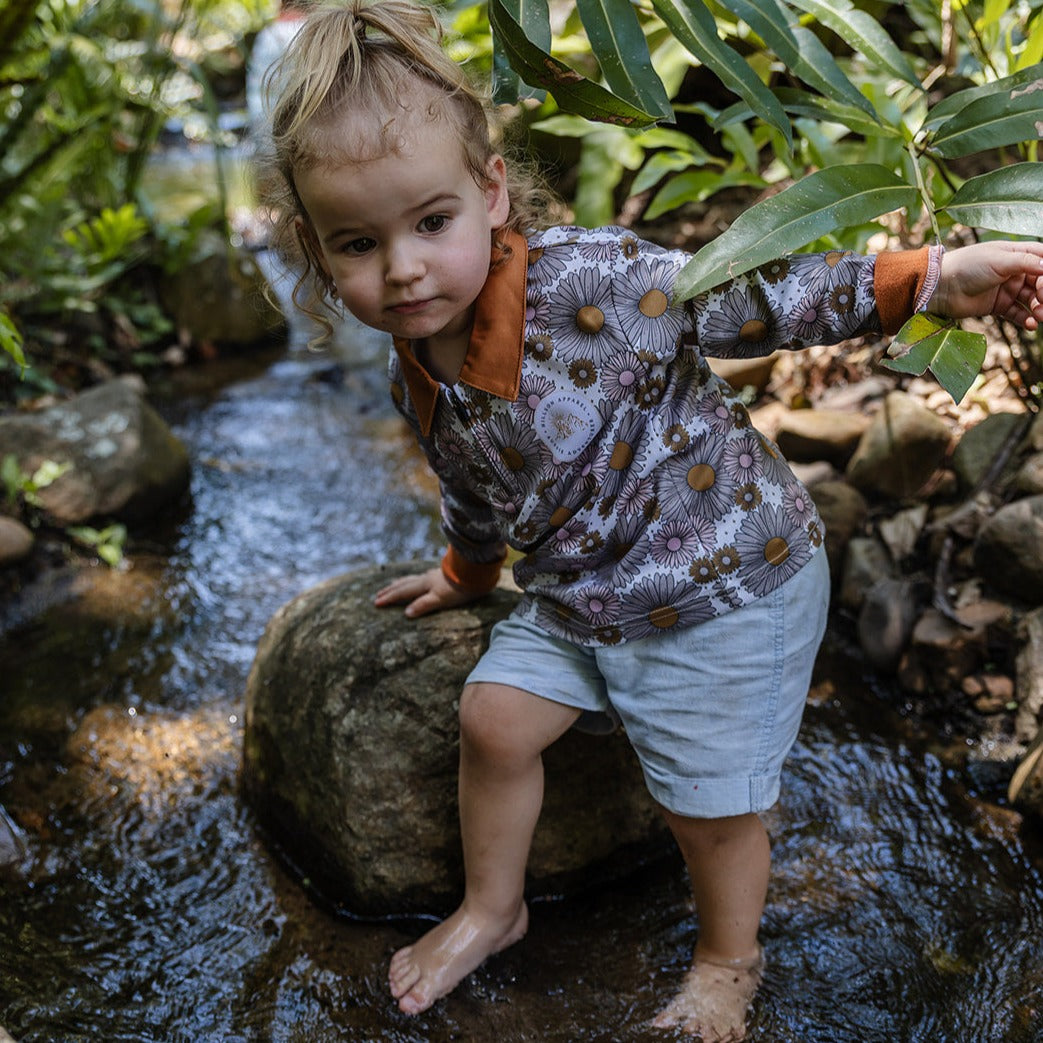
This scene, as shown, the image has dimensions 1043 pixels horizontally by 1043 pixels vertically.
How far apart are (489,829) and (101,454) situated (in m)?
2.18

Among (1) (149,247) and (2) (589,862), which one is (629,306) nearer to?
(2) (589,862)

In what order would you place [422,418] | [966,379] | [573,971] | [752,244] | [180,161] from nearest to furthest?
1. [966,379]
2. [752,244]
3. [422,418]
4. [573,971]
5. [180,161]

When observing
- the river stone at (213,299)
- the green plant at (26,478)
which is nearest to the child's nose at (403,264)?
the green plant at (26,478)

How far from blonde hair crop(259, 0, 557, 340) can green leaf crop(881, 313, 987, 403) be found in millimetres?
639

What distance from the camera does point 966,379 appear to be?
122 cm

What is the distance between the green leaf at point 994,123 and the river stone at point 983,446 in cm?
120

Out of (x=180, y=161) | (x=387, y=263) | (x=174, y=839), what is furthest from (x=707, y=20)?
(x=180, y=161)

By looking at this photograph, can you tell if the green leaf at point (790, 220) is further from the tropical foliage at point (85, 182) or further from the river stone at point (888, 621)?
the tropical foliage at point (85, 182)

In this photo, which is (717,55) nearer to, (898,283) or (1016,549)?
(898,283)

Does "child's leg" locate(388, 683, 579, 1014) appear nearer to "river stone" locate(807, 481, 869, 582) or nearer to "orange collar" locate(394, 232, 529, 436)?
"orange collar" locate(394, 232, 529, 436)

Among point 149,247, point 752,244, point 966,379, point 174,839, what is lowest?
point 174,839

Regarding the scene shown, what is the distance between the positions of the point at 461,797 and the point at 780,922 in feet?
2.10

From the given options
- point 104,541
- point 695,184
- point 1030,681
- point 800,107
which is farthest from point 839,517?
point 104,541

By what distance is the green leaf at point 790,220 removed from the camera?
1389 mm
